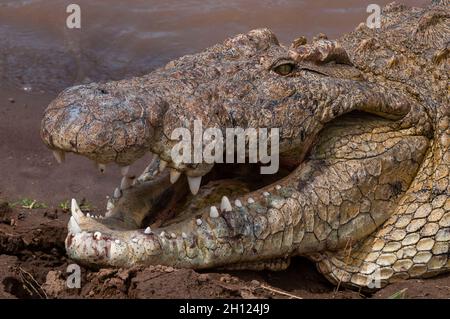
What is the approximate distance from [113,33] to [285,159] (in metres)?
5.39

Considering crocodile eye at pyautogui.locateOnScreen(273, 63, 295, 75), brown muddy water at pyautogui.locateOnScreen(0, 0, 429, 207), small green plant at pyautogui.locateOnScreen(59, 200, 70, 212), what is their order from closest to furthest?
1. crocodile eye at pyautogui.locateOnScreen(273, 63, 295, 75)
2. small green plant at pyautogui.locateOnScreen(59, 200, 70, 212)
3. brown muddy water at pyautogui.locateOnScreen(0, 0, 429, 207)

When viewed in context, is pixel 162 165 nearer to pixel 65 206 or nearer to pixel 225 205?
pixel 225 205

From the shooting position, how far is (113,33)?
9.03 m

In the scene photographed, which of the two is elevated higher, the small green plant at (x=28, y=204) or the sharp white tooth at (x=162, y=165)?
the sharp white tooth at (x=162, y=165)

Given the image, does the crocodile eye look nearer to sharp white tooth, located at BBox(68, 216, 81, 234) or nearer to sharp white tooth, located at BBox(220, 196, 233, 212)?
sharp white tooth, located at BBox(220, 196, 233, 212)

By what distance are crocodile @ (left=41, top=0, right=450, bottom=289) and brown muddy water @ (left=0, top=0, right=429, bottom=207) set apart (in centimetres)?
354

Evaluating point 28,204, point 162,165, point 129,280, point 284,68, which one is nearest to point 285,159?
point 284,68

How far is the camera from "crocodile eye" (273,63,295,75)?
13.3 ft

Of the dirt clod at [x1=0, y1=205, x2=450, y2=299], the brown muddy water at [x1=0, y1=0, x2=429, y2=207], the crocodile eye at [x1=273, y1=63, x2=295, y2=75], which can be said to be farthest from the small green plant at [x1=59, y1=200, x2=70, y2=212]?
the crocodile eye at [x1=273, y1=63, x2=295, y2=75]

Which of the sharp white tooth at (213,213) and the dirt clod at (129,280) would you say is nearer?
the dirt clod at (129,280)

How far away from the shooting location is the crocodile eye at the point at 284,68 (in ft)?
13.3

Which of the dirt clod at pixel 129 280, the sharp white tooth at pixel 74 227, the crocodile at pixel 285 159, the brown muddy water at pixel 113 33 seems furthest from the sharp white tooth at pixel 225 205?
the brown muddy water at pixel 113 33

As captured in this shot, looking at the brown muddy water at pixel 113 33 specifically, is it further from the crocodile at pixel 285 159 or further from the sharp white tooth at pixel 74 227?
the sharp white tooth at pixel 74 227
